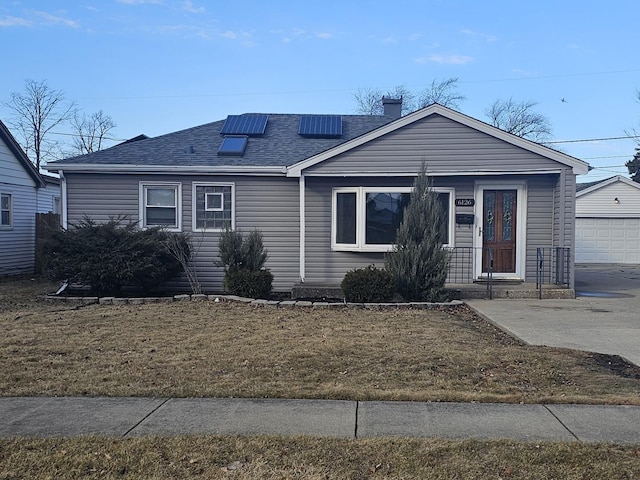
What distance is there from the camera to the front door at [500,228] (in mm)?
13258

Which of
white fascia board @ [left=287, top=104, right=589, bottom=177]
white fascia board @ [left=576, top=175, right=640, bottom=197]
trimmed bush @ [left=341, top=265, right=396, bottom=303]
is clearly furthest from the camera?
white fascia board @ [left=576, top=175, right=640, bottom=197]

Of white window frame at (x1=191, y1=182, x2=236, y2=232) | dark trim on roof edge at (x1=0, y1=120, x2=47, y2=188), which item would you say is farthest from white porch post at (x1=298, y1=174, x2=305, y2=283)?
dark trim on roof edge at (x1=0, y1=120, x2=47, y2=188)

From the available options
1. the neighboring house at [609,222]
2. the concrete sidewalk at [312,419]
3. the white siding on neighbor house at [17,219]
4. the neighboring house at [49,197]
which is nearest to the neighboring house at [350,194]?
the white siding on neighbor house at [17,219]

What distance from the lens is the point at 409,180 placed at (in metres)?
13.4

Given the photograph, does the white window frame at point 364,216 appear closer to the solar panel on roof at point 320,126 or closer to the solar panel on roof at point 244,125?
the solar panel on roof at point 320,126

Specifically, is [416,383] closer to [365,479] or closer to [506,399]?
[506,399]

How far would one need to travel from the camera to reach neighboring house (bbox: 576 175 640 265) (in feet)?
86.4

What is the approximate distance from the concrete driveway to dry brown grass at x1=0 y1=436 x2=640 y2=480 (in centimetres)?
330

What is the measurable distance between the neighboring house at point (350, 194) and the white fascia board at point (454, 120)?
0.08ft

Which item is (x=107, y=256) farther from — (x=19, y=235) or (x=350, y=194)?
(x=19, y=235)

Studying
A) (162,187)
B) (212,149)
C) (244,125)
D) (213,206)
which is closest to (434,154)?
(213,206)

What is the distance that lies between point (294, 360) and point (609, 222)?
79.6 feet

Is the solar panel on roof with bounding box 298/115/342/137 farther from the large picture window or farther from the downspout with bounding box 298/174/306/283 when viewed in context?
the large picture window

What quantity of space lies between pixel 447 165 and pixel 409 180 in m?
0.94
